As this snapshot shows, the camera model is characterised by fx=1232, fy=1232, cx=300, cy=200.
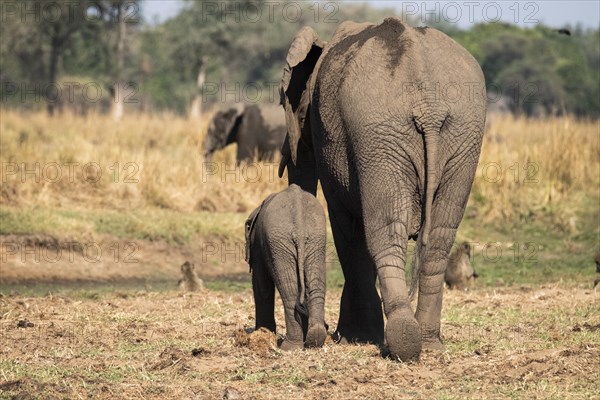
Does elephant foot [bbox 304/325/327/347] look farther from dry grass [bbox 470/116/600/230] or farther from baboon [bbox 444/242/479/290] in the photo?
dry grass [bbox 470/116/600/230]

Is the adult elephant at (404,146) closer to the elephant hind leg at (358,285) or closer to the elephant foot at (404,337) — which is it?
the elephant foot at (404,337)

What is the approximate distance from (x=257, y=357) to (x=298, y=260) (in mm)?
687

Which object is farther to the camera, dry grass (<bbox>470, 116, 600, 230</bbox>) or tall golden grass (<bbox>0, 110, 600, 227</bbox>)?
dry grass (<bbox>470, 116, 600, 230</bbox>)

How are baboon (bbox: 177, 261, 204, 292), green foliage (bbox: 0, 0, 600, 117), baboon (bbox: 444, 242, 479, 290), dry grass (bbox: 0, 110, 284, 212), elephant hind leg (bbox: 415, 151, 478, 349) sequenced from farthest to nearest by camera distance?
green foliage (bbox: 0, 0, 600, 117) → dry grass (bbox: 0, 110, 284, 212) → baboon (bbox: 444, 242, 479, 290) → baboon (bbox: 177, 261, 204, 292) → elephant hind leg (bbox: 415, 151, 478, 349)

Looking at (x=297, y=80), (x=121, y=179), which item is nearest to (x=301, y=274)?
(x=297, y=80)

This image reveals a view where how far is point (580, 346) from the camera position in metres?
8.06

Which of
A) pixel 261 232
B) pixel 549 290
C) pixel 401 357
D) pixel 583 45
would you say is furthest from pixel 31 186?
pixel 583 45

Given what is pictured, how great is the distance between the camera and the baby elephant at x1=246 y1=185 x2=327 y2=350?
8070mm

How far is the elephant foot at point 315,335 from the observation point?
8.02 metres

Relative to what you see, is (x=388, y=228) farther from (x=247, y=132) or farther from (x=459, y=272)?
(x=247, y=132)

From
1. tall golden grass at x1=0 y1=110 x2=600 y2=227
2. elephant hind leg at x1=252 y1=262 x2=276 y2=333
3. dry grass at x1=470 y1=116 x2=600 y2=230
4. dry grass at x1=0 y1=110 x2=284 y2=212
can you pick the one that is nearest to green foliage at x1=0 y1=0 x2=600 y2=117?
dry grass at x1=470 y1=116 x2=600 y2=230

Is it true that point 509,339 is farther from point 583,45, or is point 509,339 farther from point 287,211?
point 583,45

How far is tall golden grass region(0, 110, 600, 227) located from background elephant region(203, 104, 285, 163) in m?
0.42

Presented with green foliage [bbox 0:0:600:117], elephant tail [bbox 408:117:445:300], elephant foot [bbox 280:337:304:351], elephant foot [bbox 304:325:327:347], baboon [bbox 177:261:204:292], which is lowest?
green foliage [bbox 0:0:600:117]
